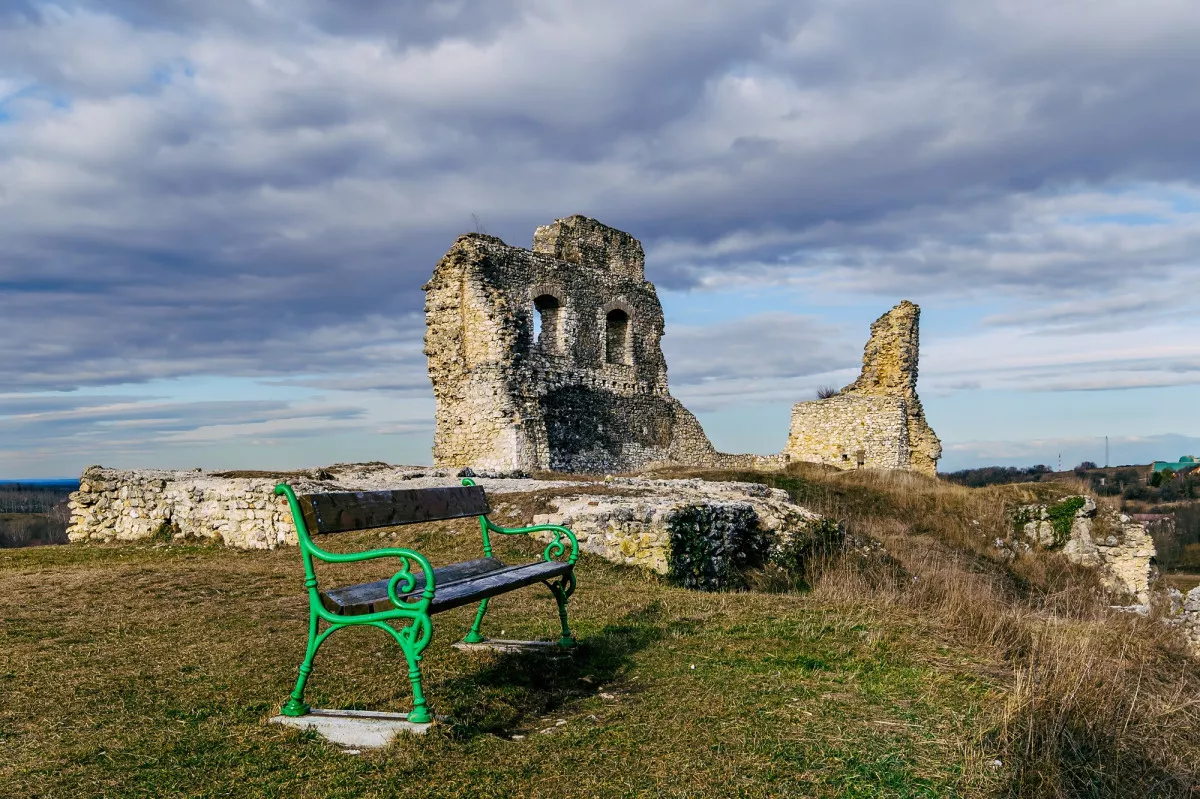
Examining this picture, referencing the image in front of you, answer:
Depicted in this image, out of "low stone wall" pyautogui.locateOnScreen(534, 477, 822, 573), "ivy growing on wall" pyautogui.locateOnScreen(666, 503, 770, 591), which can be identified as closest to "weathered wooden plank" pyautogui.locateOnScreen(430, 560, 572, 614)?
"low stone wall" pyautogui.locateOnScreen(534, 477, 822, 573)

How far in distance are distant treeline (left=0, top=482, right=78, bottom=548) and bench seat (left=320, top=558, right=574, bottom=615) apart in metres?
26.9

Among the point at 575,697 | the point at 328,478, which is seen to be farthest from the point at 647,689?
the point at 328,478

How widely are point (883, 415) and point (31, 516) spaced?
54.8m

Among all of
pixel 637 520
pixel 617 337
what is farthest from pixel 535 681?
pixel 617 337

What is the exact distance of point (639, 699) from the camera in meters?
4.58

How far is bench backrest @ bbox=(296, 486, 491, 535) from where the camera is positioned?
4.43 meters

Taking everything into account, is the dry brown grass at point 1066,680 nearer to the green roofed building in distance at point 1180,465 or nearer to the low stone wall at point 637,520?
the low stone wall at point 637,520

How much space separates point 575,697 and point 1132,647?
4421 millimetres

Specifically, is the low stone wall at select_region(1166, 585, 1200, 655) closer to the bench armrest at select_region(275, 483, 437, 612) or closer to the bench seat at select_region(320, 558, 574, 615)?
the bench seat at select_region(320, 558, 574, 615)

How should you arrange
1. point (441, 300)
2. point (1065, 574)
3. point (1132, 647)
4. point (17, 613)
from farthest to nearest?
point (441, 300) < point (1065, 574) < point (17, 613) < point (1132, 647)

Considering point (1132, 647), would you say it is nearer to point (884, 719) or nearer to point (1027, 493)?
point (884, 719)

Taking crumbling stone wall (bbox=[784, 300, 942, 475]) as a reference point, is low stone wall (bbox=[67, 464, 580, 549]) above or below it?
below

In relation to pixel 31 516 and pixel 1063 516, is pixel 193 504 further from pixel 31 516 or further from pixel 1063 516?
pixel 31 516

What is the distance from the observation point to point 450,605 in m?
4.17
